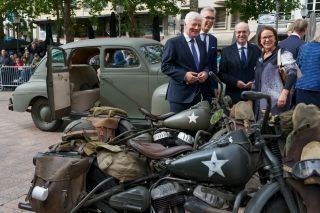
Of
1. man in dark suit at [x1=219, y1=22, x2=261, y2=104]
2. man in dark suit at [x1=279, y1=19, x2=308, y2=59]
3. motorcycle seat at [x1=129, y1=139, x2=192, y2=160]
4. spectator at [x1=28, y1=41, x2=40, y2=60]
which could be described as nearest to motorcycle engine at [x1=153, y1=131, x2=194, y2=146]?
motorcycle seat at [x1=129, y1=139, x2=192, y2=160]

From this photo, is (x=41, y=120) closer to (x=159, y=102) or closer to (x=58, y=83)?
(x=58, y=83)

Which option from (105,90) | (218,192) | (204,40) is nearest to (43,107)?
(105,90)

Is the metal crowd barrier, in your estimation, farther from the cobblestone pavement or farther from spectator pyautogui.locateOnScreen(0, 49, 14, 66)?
the cobblestone pavement

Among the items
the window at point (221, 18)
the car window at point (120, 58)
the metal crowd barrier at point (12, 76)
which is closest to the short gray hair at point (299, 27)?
the car window at point (120, 58)

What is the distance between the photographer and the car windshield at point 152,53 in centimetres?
755

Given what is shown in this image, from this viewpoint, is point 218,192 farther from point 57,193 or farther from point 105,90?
point 105,90

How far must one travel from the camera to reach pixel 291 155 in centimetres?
260

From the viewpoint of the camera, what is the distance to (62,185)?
3.29 m

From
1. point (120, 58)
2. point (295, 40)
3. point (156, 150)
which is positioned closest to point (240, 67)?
point (295, 40)

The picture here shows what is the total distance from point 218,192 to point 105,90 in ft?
16.7

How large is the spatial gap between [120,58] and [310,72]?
3977 millimetres

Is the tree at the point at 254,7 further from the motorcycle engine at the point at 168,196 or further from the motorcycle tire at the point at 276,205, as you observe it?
the motorcycle tire at the point at 276,205

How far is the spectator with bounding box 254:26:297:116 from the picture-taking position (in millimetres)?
3908

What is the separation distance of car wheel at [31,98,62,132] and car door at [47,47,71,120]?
65 centimetres
